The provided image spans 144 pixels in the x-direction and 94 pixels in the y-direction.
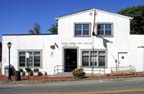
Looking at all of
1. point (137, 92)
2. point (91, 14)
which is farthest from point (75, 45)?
point (137, 92)

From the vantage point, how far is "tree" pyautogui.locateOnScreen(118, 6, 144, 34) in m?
67.9

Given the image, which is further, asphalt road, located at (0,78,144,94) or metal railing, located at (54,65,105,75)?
metal railing, located at (54,65,105,75)

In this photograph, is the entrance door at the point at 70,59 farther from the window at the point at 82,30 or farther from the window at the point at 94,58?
the window at the point at 82,30

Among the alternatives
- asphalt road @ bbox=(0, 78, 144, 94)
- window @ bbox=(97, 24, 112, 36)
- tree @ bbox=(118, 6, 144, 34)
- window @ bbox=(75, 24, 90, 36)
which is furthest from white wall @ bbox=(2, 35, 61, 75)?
tree @ bbox=(118, 6, 144, 34)

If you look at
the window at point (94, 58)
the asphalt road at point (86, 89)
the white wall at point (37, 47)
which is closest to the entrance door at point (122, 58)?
the window at point (94, 58)

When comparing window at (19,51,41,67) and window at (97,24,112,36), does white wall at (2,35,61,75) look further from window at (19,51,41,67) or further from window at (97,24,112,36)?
window at (97,24,112,36)

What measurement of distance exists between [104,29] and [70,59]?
500 centimetres

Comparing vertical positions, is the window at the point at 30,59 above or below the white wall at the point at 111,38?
below

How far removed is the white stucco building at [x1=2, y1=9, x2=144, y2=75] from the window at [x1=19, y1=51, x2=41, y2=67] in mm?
404

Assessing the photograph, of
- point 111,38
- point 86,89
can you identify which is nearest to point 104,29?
point 111,38

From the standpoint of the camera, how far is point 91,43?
41.7 m

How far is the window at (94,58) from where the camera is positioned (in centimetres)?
4169

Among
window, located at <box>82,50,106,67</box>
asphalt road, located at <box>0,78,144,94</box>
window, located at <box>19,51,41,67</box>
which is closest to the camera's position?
asphalt road, located at <box>0,78,144,94</box>

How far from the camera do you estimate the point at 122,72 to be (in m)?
39.8
